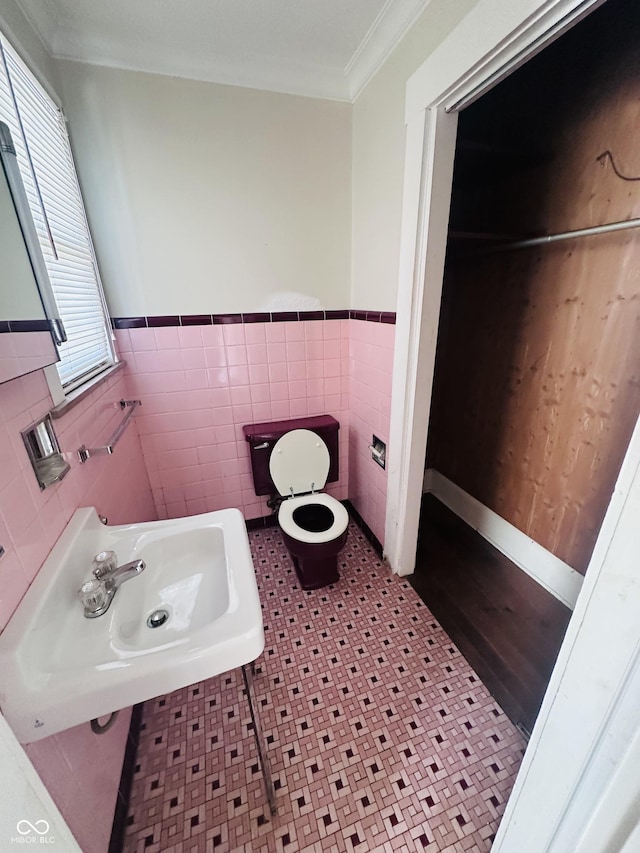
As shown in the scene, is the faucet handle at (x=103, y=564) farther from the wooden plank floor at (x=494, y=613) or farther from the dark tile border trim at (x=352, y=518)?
the wooden plank floor at (x=494, y=613)

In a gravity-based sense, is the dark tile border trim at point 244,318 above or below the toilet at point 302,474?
above

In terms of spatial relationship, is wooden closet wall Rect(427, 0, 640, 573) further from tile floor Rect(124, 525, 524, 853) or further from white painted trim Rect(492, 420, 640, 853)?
white painted trim Rect(492, 420, 640, 853)

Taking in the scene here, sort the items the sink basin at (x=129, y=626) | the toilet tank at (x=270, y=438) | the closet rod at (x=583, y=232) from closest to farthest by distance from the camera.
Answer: the sink basin at (x=129, y=626) → the closet rod at (x=583, y=232) → the toilet tank at (x=270, y=438)

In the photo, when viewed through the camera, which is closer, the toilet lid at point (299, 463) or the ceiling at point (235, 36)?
the ceiling at point (235, 36)

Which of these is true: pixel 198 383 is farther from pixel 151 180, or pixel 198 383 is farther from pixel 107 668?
pixel 107 668

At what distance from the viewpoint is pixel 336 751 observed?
3.56ft

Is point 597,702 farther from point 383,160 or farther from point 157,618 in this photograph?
point 383,160

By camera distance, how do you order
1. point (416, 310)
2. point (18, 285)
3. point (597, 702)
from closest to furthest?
point (597, 702), point (18, 285), point (416, 310)

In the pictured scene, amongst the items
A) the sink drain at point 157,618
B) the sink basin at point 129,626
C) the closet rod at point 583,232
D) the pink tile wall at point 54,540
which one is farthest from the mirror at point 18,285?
the closet rod at point 583,232

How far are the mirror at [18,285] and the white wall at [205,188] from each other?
2.74ft

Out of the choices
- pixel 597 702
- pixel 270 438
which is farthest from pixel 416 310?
pixel 597 702

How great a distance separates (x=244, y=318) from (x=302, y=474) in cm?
90

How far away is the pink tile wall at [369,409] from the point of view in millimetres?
1600

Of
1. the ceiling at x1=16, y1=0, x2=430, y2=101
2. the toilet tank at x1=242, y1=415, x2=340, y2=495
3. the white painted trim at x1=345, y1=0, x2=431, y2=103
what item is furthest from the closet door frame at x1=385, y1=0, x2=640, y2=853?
the toilet tank at x1=242, y1=415, x2=340, y2=495
